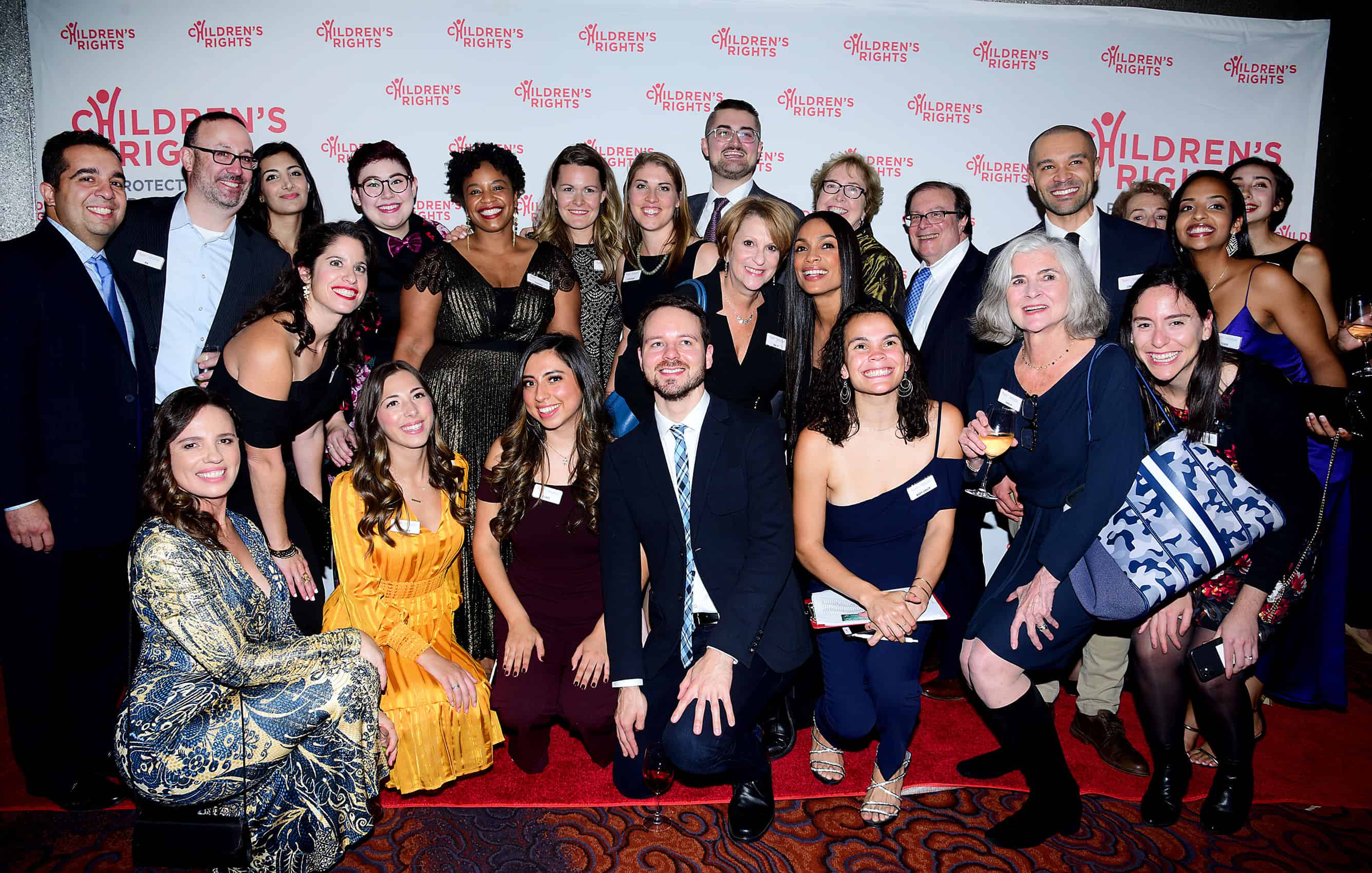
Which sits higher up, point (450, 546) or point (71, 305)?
point (71, 305)

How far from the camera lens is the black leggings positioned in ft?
8.64

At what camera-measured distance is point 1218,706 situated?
8.66 feet

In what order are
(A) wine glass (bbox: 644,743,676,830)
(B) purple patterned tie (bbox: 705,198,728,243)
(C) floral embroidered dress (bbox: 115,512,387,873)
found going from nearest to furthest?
(C) floral embroidered dress (bbox: 115,512,387,873) < (A) wine glass (bbox: 644,743,676,830) < (B) purple patterned tie (bbox: 705,198,728,243)

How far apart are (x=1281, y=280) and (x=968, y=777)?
2.41 metres

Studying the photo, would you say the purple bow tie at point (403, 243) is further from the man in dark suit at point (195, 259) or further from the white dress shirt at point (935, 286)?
the white dress shirt at point (935, 286)

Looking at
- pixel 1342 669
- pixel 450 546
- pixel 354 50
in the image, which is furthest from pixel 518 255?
pixel 1342 669

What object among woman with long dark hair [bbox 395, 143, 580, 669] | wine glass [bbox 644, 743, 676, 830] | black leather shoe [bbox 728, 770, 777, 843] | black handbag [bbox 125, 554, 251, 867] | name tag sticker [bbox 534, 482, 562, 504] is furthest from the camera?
woman with long dark hair [bbox 395, 143, 580, 669]

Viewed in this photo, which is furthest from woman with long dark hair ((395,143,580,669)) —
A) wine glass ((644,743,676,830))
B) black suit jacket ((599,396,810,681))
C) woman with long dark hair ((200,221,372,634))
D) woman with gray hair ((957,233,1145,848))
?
woman with gray hair ((957,233,1145,848))

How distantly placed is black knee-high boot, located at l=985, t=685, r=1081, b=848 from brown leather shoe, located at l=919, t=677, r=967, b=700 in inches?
39.0

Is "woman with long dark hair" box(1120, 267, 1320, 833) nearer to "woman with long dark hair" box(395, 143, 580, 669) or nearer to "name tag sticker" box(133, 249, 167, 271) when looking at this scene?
"woman with long dark hair" box(395, 143, 580, 669)

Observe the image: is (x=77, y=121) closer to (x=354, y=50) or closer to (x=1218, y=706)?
(x=354, y=50)

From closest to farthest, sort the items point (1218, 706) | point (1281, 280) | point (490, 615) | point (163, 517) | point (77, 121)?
point (163, 517), point (1218, 706), point (1281, 280), point (490, 615), point (77, 121)

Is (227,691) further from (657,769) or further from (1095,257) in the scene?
(1095,257)

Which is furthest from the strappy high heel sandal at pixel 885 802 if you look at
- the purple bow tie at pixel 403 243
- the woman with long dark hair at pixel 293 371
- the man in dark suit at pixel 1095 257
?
the purple bow tie at pixel 403 243
